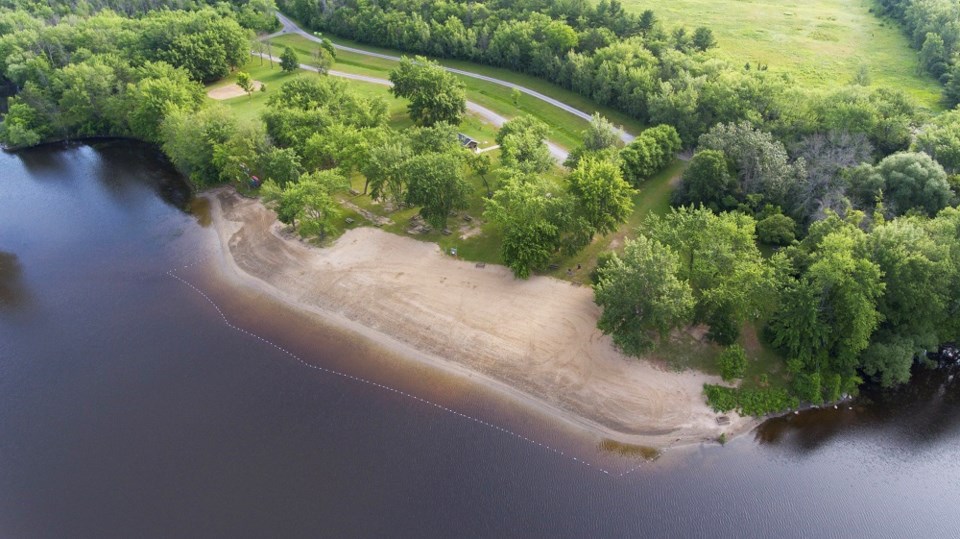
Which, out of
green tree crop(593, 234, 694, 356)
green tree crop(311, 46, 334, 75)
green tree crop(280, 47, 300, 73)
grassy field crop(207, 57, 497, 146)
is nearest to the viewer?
green tree crop(593, 234, 694, 356)

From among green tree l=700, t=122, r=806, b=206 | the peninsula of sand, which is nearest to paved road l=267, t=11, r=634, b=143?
green tree l=700, t=122, r=806, b=206

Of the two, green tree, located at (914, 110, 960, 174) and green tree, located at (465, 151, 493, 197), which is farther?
green tree, located at (465, 151, 493, 197)

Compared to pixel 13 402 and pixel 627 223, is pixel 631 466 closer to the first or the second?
pixel 627 223

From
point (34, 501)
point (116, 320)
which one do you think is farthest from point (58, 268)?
point (34, 501)

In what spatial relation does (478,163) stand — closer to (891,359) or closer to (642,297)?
(642,297)

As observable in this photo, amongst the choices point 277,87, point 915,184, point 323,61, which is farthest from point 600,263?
point 277,87

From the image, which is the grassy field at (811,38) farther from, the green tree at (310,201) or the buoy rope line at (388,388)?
the buoy rope line at (388,388)

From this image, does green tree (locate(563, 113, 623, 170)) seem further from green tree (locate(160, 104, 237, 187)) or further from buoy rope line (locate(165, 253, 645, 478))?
green tree (locate(160, 104, 237, 187))
